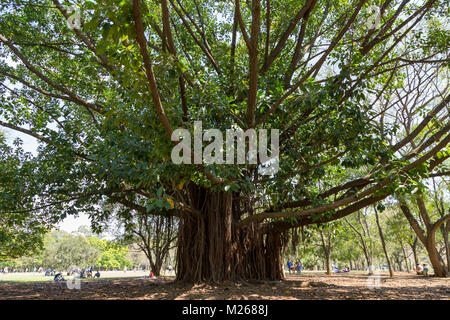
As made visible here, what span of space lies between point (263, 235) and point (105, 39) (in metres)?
6.23

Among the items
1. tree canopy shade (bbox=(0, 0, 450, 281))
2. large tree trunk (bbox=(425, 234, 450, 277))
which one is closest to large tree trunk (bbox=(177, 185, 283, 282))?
tree canopy shade (bbox=(0, 0, 450, 281))

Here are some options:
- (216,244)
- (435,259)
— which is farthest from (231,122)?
(435,259)

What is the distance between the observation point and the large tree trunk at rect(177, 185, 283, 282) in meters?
5.96

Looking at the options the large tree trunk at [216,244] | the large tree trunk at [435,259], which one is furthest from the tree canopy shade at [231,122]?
the large tree trunk at [435,259]

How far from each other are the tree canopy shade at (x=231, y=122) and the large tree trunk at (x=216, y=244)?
0.03 m

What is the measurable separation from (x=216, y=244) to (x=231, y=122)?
2624 mm

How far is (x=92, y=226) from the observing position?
7398mm

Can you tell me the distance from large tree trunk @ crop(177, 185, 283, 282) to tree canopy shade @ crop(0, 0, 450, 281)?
3cm

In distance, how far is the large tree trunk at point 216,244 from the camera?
5957 millimetres

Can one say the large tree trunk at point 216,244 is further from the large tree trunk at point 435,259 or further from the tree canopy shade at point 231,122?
the large tree trunk at point 435,259

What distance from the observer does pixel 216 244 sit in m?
6.02

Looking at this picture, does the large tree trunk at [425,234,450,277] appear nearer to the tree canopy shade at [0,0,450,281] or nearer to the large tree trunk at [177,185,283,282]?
the tree canopy shade at [0,0,450,281]
